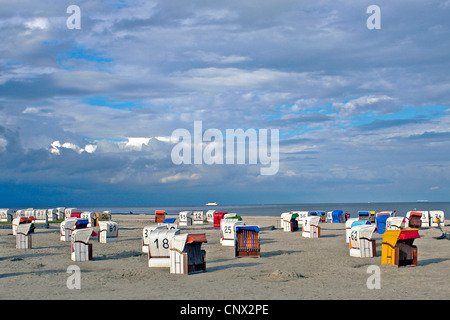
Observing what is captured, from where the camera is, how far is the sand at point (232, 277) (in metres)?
17.0

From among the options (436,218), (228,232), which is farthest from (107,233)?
(436,218)

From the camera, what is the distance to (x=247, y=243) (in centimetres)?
2884

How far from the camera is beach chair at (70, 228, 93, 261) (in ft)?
88.2

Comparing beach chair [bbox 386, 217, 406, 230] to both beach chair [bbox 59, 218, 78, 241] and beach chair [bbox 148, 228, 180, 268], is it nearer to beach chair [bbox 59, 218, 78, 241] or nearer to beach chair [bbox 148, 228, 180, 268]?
beach chair [bbox 148, 228, 180, 268]

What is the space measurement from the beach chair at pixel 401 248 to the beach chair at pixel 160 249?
11.1 m

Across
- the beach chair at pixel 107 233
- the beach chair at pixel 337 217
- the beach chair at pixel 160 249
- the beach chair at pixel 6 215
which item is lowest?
the beach chair at pixel 337 217

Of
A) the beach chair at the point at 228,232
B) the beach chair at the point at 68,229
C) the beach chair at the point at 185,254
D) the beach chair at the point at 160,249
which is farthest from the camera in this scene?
the beach chair at the point at 68,229

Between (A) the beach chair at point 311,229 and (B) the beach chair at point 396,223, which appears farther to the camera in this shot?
(A) the beach chair at point 311,229

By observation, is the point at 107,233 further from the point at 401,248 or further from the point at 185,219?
the point at 185,219

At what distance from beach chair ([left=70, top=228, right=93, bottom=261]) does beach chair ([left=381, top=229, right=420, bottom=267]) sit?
1626 cm

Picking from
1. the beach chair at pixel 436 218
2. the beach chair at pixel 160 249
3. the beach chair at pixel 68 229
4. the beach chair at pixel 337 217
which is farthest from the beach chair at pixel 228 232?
the beach chair at pixel 337 217

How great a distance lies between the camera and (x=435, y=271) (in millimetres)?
22281

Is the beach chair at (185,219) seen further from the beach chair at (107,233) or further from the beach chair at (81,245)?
the beach chair at (81,245)
